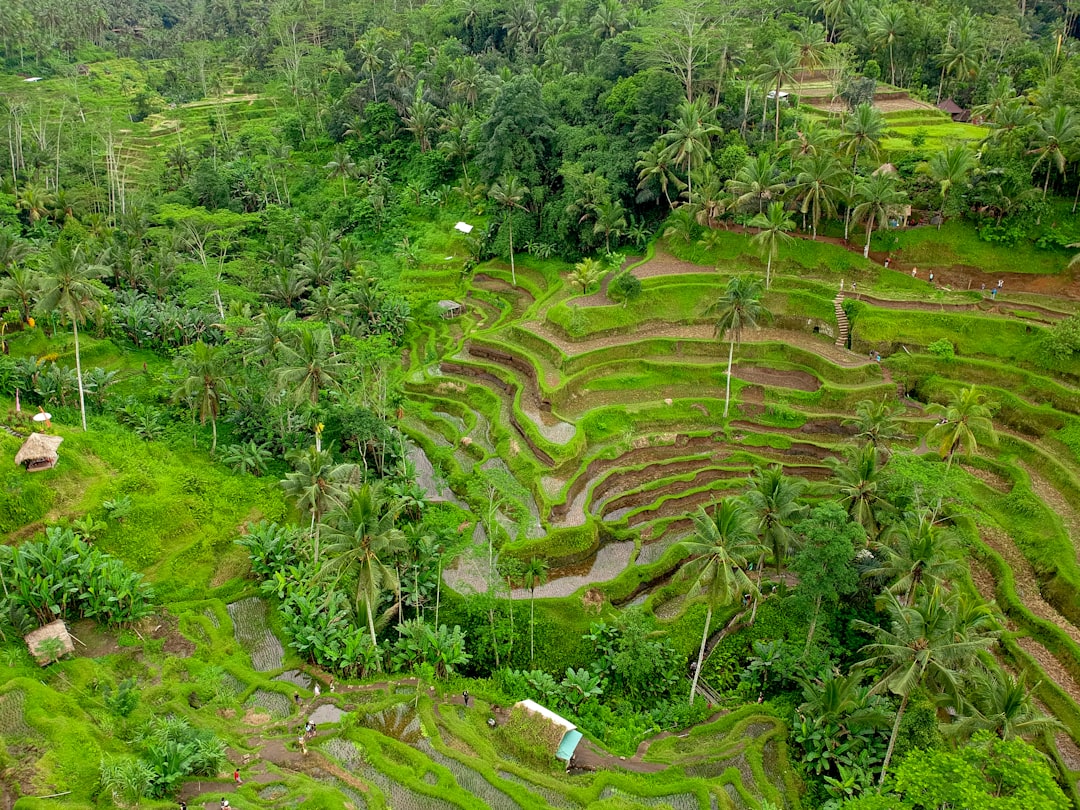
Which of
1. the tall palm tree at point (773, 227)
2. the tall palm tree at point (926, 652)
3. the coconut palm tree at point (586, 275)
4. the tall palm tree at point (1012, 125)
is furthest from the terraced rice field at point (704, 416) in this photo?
the tall palm tree at point (1012, 125)

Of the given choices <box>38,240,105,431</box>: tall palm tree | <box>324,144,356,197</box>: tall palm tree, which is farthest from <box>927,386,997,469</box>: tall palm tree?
<box>324,144,356,197</box>: tall palm tree

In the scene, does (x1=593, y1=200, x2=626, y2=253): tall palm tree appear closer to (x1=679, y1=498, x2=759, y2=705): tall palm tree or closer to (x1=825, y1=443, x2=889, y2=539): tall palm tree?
(x1=825, y1=443, x2=889, y2=539): tall palm tree

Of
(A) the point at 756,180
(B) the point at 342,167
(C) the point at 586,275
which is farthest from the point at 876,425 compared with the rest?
(B) the point at 342,167

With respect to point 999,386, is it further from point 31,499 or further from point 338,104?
point 338,104

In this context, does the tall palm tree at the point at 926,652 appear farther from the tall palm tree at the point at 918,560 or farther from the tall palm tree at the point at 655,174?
the tall palm tree at the point at 655,174

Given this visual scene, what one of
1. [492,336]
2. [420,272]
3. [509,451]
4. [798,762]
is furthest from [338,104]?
[798,762]

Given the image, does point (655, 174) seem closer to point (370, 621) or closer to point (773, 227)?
point (773, 227)
